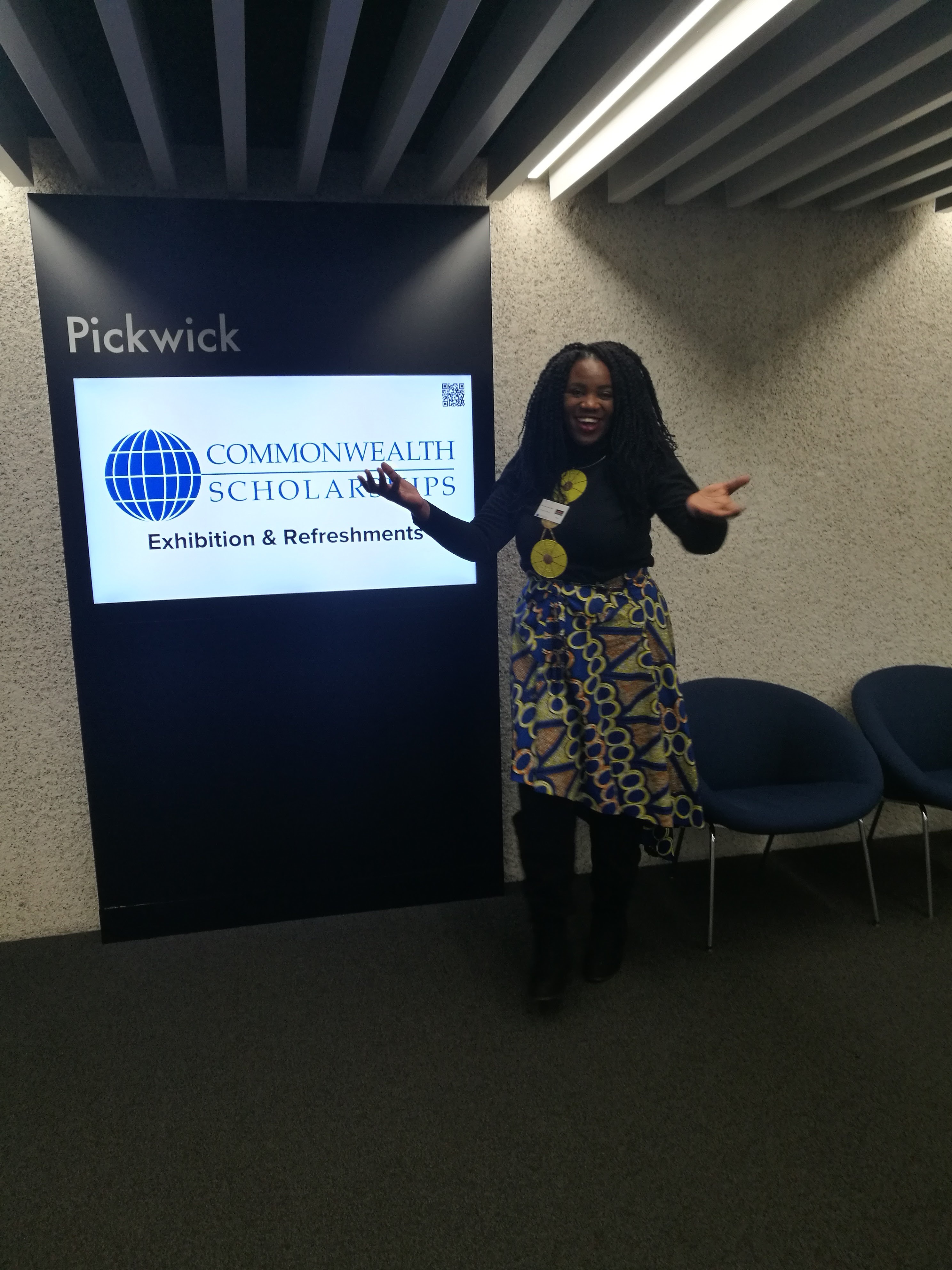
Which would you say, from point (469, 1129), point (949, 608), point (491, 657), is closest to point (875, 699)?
point (949, 608)

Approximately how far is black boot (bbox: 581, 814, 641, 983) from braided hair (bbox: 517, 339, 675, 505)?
0.98m

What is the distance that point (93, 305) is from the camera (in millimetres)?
2676

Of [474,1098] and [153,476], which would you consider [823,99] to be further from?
[474,1098]

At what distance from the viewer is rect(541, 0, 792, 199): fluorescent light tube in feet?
6.37

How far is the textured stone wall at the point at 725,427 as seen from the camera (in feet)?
9.29

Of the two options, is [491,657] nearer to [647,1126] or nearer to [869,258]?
[647,1126]

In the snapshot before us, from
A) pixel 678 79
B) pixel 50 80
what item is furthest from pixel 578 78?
pixel 50 80

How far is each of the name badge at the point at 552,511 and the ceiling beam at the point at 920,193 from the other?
194 centimetres

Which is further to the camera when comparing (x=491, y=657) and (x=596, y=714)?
(x=491, y=657)

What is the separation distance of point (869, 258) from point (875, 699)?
5.90 feet

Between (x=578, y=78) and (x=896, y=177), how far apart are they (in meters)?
1.42

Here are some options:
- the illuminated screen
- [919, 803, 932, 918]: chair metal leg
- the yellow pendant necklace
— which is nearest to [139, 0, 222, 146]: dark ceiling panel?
the illuminated screen

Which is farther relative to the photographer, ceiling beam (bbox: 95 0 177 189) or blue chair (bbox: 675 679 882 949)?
blue chair (bbox: 675 679 882 949)

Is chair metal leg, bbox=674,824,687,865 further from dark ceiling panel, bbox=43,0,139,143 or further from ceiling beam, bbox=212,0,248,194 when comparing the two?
dark ceiling panel, bbox=43,0,139,143
